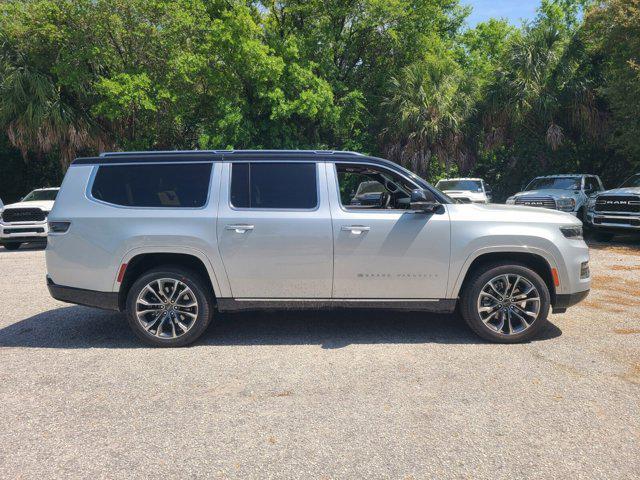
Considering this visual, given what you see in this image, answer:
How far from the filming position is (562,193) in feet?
47.7

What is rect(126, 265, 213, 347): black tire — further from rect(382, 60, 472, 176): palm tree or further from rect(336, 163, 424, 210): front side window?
rect(382, 60, 472, 176): palm tree

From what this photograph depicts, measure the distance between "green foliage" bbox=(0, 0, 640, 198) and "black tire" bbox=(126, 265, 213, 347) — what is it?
14.2 m

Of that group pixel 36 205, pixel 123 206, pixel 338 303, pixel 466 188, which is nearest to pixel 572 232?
pixel 338 303

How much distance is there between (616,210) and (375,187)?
9.11 metres

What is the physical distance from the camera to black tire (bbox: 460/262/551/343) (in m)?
4.91

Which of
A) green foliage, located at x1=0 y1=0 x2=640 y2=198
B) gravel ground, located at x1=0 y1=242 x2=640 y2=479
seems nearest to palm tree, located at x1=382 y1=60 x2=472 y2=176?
green foliage, located at x1=0 y1=0 x2=640 y2=198

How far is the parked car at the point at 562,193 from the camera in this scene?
14.1 m

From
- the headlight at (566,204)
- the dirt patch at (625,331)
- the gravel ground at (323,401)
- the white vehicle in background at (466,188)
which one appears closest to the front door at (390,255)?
the gravel ground at (323,401)

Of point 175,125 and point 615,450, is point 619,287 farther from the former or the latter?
point 175,125

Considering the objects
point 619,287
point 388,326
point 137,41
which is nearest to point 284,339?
point 388,326

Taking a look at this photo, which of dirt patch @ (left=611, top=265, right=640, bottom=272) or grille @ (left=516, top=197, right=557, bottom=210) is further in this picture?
grille @ (left=516, top=197, right=557, bottom=210)

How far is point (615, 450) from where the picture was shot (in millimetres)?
2975

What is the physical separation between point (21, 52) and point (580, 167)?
77.2 ft

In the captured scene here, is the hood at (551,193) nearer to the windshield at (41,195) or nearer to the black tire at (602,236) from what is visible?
the black tire at (602,236)
